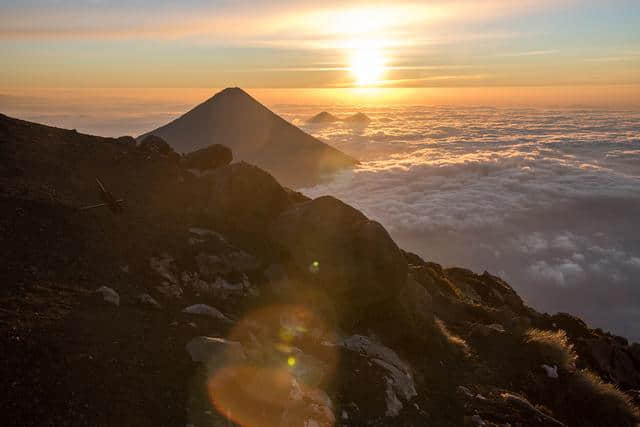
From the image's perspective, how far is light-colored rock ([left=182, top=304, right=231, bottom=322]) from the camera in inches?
705

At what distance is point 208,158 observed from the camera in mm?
34188

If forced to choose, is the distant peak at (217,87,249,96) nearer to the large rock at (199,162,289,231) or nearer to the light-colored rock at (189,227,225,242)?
the large rock at (199,162,289,231)

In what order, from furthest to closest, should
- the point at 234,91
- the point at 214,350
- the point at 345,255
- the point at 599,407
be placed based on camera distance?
the point at 234,91 → the point at 345,255 → the point at 599,407 → the point at 214,350

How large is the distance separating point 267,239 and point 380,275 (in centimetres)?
711

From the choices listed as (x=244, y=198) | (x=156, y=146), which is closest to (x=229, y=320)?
(x=244, y=198)

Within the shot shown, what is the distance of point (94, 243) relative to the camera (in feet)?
66.9

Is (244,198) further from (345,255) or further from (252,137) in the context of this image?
(252,137)

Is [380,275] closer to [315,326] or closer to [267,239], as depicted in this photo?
[315,326]

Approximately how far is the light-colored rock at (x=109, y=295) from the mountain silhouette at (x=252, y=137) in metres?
145

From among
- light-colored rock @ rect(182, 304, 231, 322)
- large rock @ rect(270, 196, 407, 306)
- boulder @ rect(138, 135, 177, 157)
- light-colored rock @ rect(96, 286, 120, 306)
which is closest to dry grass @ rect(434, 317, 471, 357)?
large rock @ rect(270, 196, 407, 306)

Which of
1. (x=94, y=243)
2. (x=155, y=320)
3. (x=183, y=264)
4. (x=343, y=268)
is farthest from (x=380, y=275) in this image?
(x=94, y=243)

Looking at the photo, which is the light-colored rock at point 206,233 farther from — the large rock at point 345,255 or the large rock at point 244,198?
the large rock at point 345,255

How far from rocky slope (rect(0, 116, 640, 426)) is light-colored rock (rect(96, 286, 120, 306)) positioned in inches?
2.8

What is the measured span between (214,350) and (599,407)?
19.8m
